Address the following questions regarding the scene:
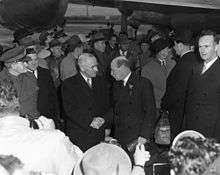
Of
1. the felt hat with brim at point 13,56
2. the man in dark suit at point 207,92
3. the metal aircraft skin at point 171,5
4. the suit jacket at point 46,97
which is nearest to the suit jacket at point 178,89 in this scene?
the man in dark suit at point 207,92

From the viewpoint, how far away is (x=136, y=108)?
5500mm

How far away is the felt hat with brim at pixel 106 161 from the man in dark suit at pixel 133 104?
2545 millimetres

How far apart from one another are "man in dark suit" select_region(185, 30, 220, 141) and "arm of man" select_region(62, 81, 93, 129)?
1151 mm

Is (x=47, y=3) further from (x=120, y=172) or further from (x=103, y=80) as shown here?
(x=120, y=172)

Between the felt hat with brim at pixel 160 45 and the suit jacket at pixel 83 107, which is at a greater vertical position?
the felt hat with brim at pixel 160 45

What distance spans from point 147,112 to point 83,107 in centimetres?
73

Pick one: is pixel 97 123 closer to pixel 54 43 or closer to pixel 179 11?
pixel 179 11

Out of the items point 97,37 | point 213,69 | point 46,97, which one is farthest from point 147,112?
point 97,37

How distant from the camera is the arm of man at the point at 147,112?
214 inches

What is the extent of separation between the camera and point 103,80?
19.4ft

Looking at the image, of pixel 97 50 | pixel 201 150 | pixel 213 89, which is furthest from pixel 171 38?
pixel 201 150

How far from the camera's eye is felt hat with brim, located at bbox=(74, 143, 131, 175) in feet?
8.98

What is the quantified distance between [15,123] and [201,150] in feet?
3.84

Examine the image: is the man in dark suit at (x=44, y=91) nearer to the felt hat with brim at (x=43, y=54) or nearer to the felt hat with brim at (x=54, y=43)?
the felt hat with brim at (x=43, y=54)
